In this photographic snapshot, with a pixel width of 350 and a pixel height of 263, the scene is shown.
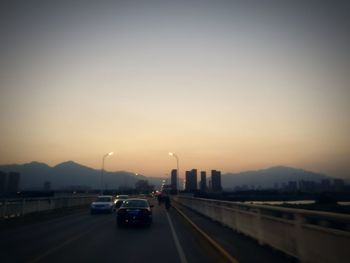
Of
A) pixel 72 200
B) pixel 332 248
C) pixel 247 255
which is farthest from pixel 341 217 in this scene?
pixel 72 200

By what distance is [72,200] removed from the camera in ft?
162

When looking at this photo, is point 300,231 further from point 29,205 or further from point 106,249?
point 29,205

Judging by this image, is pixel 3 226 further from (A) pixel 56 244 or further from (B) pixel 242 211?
(B) pixel 242 211

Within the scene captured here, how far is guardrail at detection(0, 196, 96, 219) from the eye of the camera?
88.5ft

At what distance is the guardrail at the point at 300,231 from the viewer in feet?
25.3

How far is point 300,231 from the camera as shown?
9.61 metres

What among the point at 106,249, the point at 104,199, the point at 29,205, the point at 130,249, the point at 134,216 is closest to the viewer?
the point at 106,249

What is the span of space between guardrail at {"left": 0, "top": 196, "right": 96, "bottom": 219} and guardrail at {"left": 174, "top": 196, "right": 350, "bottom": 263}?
1670 centimetres

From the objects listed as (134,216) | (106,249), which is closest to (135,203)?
(134,216)

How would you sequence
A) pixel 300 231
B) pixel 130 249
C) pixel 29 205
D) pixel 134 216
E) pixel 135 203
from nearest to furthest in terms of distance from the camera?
pixel 300 231, pixel 130 249, pixel 134 216, pixel 135 203, pixel 29 205

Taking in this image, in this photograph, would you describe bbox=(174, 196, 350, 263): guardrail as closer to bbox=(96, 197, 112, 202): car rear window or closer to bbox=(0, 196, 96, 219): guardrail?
bbox=(0, 196, 96, 219): guardrail

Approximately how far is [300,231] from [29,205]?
27.0 m

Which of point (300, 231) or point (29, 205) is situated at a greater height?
point (29, 205)

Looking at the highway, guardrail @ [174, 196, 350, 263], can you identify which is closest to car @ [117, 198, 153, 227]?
the highway
